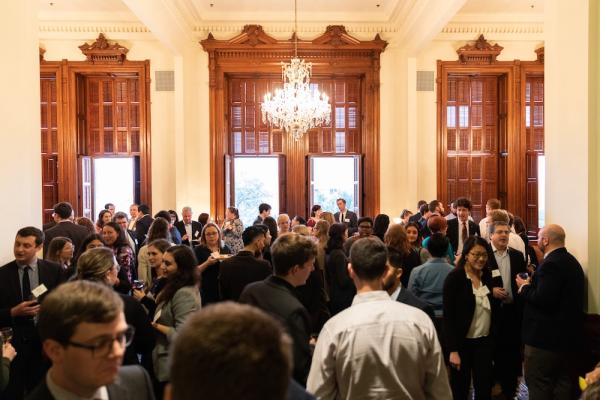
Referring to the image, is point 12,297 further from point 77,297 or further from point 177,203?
point 177,203

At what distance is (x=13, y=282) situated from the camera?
3945 millimetres

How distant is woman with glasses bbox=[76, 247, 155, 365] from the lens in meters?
2.89

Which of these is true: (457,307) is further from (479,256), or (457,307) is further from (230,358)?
(230,358)

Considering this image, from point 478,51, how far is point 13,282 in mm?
10896

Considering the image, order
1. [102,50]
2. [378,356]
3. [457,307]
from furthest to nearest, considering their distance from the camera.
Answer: [102,50], [457,307], [378,356]

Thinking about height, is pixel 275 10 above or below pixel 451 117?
above

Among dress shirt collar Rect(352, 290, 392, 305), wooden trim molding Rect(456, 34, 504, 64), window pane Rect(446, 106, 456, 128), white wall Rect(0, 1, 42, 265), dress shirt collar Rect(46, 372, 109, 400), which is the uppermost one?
wooden trim molding Rect(456, 34, 504, 64)

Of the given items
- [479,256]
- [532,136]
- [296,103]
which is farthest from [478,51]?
[479,256]

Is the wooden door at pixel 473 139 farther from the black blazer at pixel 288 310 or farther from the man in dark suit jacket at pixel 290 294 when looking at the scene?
the black blazer at pixel 288 310

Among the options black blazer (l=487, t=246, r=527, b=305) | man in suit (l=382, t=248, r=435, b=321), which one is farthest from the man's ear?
black blazer (l=487, t=246, r=527, b=305)

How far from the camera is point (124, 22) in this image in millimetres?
11828

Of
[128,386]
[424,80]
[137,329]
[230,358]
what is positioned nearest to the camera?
[230,358]

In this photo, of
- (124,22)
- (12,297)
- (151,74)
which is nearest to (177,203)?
(151,74)

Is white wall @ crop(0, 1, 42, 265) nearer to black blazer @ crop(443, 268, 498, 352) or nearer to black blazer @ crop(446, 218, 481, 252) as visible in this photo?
black blazer @ crop(443, 268, 498, 352)
